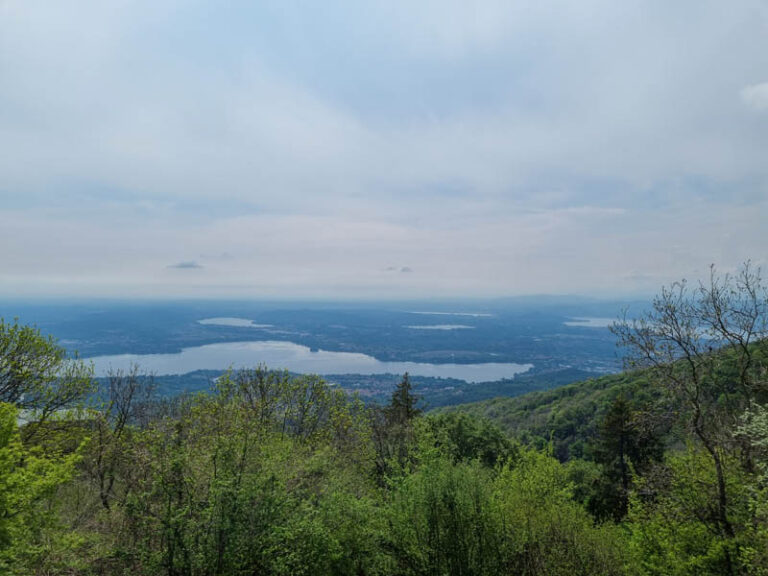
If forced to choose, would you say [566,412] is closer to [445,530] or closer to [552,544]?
[552,544]

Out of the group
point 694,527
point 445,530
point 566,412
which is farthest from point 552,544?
point 566,412

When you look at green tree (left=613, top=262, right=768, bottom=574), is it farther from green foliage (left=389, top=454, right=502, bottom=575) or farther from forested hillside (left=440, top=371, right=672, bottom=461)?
forested hillside (left=440, top=371, right=672, bottom=461)

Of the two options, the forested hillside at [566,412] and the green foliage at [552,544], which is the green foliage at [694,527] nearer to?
the green foliage at [552,544]

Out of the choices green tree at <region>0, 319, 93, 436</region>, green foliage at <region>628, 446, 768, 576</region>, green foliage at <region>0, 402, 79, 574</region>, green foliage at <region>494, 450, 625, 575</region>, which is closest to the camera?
green foliage at <region>0, 402, 79, 574</region>

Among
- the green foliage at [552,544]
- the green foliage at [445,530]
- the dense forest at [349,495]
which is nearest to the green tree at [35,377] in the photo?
the dense forest at [349,495]

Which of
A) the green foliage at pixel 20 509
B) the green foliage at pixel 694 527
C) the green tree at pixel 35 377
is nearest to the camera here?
the green foliage at pixel 20 509

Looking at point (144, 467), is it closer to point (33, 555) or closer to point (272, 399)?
point (33, 555)

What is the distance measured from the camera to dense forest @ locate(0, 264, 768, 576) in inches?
403

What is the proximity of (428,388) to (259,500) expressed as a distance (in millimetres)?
164865

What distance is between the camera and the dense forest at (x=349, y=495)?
403 inches

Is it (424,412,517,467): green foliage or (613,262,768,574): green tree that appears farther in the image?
(424,412,517,467): green foliage

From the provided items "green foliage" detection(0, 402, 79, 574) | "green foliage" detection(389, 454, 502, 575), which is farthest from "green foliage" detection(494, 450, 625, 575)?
"green foliage" detection(0, 402, 79, 574)

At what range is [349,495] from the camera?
40.0ft

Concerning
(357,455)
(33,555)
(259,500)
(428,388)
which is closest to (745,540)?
(259,500)
